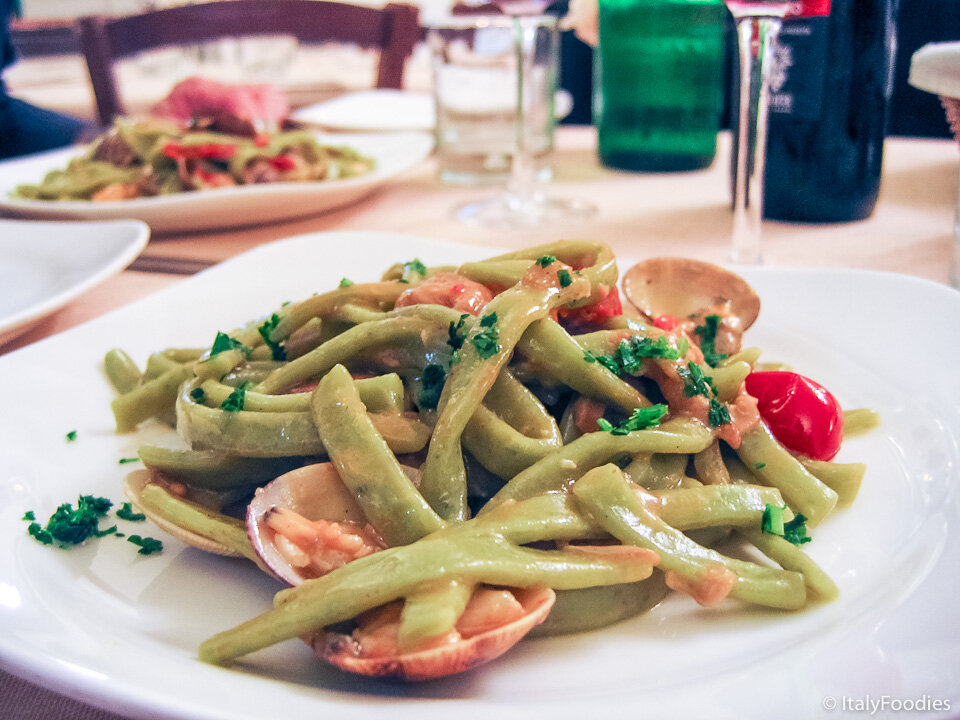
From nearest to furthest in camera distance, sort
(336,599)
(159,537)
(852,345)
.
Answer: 1. (336,599)
2. (159,537)
3. (852,345)

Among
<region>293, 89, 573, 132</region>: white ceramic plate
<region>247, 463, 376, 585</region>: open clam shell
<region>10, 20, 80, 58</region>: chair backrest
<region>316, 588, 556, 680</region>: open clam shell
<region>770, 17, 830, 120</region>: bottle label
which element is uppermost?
<region>10, 20, 80, 58</region>: chair backrest

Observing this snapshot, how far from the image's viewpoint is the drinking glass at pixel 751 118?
207 cm

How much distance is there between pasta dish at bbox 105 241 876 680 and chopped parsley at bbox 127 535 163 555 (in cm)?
4

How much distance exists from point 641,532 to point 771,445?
32 centimetres

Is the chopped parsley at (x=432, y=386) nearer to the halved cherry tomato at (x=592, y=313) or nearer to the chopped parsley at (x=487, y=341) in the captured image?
the chopped parsley at (x=487, y=341)

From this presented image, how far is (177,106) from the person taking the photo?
3.05 metres

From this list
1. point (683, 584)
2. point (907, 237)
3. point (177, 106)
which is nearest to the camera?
point (683, 584)

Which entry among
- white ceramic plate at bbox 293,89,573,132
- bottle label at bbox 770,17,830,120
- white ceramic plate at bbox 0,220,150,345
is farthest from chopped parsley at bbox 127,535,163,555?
white ceramic plate at bbox 293,89,573,132

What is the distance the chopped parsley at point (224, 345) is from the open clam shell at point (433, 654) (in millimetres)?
690

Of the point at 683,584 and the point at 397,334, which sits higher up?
the point at 397,334

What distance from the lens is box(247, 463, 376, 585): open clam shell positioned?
1.01m

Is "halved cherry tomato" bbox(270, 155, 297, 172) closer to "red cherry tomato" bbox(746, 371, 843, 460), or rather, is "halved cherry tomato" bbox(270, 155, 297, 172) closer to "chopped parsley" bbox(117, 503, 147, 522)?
"chopped parsley" bbox(117, 503, 147, 522)

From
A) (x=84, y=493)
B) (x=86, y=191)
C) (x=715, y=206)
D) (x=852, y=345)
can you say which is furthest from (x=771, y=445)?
(x=86, y=191)

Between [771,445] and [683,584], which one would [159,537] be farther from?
[771,445]
